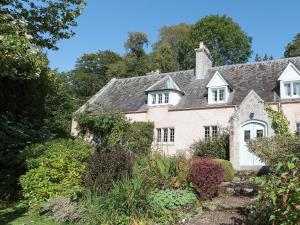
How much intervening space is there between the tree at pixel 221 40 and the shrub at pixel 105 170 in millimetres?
42151

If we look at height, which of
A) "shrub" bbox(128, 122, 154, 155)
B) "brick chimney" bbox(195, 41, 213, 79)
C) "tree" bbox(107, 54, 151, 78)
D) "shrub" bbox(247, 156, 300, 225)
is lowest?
"shrub" bbox(247, 156, 300, 225)

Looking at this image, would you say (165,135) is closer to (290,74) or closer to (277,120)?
(277,120)

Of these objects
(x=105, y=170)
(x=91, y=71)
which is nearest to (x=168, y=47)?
(x=91, y=71)

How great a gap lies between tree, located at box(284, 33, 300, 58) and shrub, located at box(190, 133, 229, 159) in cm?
2799

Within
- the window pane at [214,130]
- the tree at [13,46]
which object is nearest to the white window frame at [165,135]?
the window pane at [214,130]

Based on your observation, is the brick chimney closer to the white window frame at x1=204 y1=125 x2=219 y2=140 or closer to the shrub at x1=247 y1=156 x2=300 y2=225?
the white window frame at x1=204 y1=125 x2=219 y2=140

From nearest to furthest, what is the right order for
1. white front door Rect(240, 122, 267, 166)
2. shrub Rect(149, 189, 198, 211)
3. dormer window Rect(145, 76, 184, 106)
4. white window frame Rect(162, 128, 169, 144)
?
shrub Rect(149, 189, 198, 211) < white front door Rect(240, 122, 267, 166) < white window frame Rect(162, 128, 169, 144) < dormer window Rect(145, 76, 184, 106)

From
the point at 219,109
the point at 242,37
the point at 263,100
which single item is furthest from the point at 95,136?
the point at 242,37

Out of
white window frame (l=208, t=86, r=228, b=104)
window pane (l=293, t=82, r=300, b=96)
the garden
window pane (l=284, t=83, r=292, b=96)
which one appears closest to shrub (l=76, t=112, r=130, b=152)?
white window frame (l=208, t=86, r=228, b=104)

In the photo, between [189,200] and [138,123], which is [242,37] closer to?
[138,123]

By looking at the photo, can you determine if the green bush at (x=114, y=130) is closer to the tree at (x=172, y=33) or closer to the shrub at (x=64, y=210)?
the shrub at (x=64, y=210)

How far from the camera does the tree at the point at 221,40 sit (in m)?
52.0

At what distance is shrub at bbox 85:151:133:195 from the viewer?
35.2 feet

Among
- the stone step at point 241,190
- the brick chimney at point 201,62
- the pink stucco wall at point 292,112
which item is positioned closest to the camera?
the stone step at point 241,190
